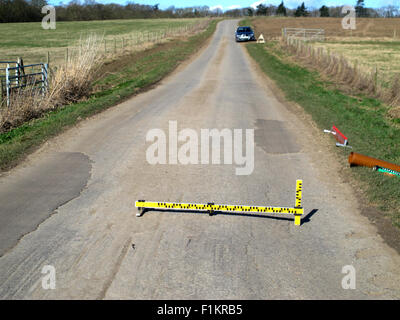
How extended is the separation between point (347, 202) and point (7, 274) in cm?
515

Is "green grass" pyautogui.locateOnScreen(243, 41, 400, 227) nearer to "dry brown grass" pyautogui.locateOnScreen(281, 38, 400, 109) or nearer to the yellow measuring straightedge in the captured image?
"dry brown grass" pyautogui.locateOnScreen(281, 38, 400, 109)

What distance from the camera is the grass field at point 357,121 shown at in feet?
23.1

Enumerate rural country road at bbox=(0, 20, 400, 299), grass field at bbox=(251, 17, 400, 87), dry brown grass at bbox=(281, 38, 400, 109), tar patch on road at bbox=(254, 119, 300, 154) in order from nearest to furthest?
rural country road at bbox=(0, 20, 400, 299)
tar patch on road at bbox=(254, 119, 300, 154)
dry brown grass at bbox=(281, 38, 400, 109)
grass field at bbox=(251, 17, 400, 87)

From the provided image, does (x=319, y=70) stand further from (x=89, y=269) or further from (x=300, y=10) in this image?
(x=300, y=10)

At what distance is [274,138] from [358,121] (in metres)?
3.24

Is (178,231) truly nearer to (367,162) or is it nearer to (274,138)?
(367,162)

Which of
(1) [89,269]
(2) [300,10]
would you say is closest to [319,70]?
(1) [89,269]

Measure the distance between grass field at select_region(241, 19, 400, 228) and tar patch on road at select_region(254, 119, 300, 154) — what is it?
1.08 m

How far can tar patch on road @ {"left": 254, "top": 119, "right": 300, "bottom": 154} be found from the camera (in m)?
9.77

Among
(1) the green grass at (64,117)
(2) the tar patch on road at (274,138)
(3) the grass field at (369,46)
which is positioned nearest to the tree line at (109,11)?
(3) the grass field at (369,46)

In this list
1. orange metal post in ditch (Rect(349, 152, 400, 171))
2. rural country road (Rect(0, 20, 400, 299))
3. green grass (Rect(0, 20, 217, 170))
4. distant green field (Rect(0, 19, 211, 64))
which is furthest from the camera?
distant green field (Rect(0, 19, 211, 64))

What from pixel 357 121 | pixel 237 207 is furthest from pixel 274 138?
pixel 237 207

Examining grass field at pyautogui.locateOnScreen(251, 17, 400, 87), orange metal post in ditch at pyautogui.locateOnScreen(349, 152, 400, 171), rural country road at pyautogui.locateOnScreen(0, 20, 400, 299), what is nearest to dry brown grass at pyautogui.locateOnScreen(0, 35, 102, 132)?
rural country road at pyautogui.locateOnScreen(0, 20, 400, 299)

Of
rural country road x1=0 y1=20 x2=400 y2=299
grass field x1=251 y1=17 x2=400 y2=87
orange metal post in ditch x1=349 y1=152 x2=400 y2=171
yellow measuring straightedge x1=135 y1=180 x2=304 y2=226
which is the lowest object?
rural country road x1=0 y1=20 x2=400 y2=299
